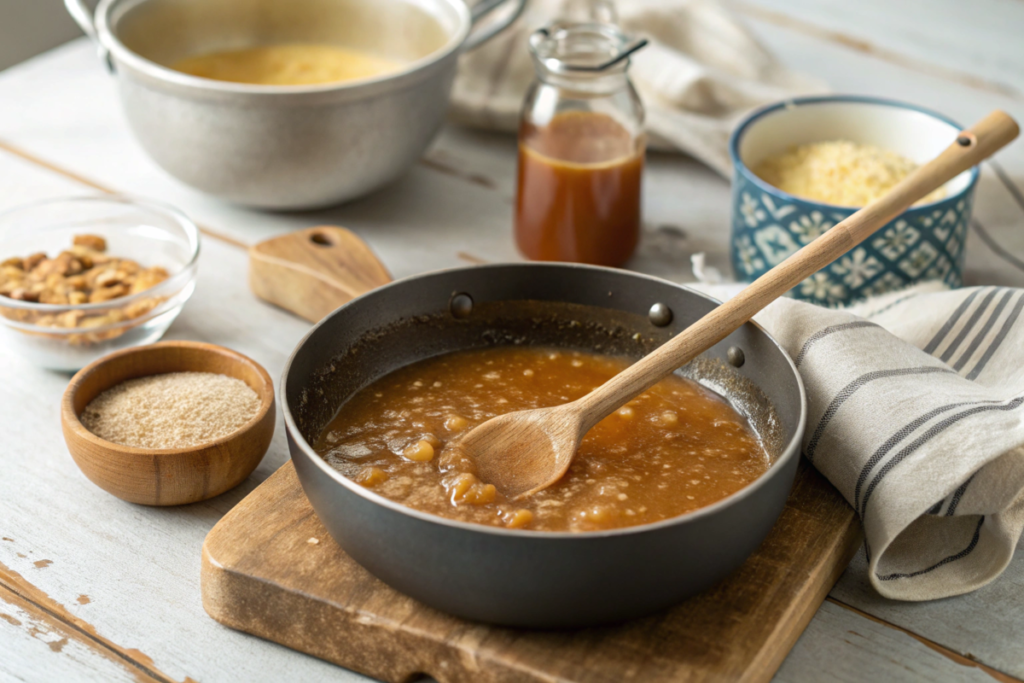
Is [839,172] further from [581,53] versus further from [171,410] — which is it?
[171,410]

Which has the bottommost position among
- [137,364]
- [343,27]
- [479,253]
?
[479,253]

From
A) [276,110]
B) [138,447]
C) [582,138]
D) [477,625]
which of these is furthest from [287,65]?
[477,625]

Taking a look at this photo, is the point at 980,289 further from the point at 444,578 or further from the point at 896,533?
the point at 444,578

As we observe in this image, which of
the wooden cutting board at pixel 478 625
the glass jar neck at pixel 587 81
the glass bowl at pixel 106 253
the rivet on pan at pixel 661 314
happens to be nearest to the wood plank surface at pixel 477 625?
the wooden cutting board at pixel 478 625

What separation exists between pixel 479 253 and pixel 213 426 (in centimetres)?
57

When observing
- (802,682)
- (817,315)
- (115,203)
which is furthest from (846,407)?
(115,203)

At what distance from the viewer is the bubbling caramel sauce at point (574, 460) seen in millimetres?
910

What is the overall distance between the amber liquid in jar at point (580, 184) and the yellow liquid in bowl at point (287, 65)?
36cm

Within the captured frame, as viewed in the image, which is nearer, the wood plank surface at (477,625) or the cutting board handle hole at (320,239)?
the wood plank surface at (477,625)

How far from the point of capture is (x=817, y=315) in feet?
3.60

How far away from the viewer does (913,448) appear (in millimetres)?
962

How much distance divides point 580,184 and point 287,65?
571mm

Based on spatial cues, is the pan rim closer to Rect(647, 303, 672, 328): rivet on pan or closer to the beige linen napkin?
Rect(647, 303, 672, 328): rivet on pan

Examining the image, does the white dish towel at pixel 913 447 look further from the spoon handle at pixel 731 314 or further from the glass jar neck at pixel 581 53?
the glass jar neck at pixel 581 53
